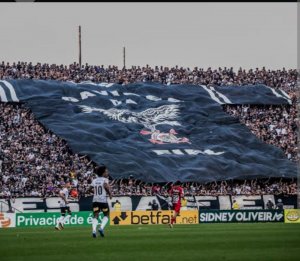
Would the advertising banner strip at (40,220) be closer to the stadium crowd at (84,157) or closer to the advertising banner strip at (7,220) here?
the advertising banner strip at (7,220)

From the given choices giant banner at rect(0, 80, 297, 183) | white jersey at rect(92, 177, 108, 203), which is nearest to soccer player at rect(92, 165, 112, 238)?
white jersey at rect(92, 177, 108, 203)

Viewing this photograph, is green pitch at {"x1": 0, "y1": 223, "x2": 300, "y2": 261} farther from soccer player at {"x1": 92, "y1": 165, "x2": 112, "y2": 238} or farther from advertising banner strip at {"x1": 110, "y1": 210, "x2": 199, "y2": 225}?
advertising banner strip at {"x1": 110, "y1": 210, "x2": 199, "y2": 225}

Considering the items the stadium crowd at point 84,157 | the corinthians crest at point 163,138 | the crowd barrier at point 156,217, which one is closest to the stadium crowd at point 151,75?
the stadium crowd at point 84,157

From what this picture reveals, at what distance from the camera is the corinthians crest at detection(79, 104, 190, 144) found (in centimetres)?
6594

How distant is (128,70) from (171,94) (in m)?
4.41

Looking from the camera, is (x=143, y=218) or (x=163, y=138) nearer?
(x=143, y=218)

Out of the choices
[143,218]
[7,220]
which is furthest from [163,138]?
[7,220]

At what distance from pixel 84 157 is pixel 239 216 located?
14.8 m

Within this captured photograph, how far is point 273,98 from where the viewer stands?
232 feet

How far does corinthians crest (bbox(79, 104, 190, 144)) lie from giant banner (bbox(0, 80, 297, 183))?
0.25 ft

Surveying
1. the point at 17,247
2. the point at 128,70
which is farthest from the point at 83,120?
the point at 17,247

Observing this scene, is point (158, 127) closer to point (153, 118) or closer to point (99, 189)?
point (153, 118)

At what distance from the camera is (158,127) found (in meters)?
66.6

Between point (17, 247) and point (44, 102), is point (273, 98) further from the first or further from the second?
point (17, 247)
